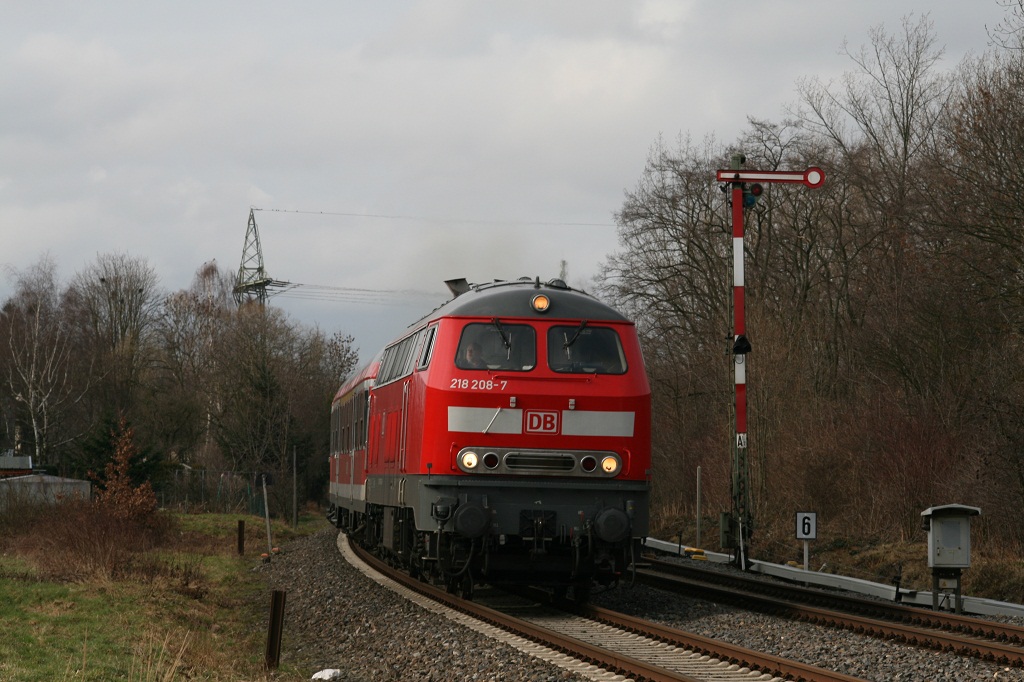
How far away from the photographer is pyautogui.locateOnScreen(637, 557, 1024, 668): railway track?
1003 cm

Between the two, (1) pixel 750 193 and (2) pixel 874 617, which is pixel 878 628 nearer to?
(2) pixel 874 617

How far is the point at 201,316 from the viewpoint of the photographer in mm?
66125

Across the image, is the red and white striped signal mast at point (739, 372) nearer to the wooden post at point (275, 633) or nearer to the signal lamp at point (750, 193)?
the signal lamp at point (750, 193)

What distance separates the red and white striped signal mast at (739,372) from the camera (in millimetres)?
18406

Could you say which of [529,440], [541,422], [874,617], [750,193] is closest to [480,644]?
[529,440]

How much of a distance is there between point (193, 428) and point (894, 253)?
33.4 m

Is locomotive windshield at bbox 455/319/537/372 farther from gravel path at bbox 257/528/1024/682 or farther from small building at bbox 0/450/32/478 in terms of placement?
small building at bbox 0/450/32/478

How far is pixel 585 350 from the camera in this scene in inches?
519

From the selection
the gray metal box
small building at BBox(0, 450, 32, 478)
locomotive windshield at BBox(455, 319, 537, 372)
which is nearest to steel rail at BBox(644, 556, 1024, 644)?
the gray metal box

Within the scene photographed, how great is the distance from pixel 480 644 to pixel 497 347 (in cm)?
352

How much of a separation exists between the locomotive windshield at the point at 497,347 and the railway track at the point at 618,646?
2.67 metres

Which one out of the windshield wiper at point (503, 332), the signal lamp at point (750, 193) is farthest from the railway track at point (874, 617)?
the signal lamp at point (750, 193)

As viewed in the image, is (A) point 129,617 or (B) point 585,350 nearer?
(B) point 585,350

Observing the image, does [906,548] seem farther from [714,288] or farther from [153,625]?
[714,288]
